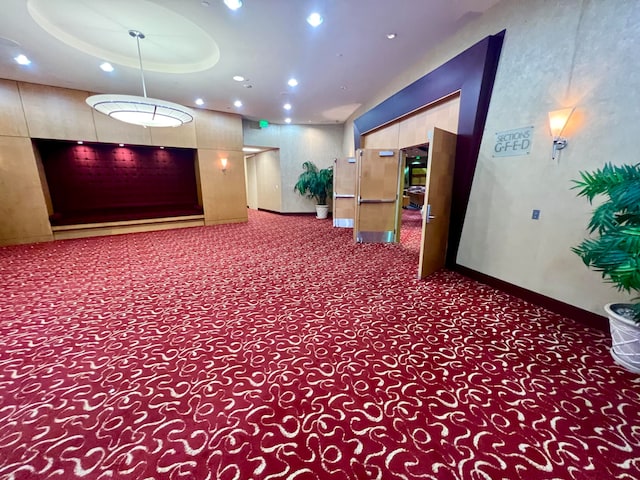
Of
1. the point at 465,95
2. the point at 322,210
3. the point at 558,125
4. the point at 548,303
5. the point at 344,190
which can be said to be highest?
the point at 465,95

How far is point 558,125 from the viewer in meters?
2.80

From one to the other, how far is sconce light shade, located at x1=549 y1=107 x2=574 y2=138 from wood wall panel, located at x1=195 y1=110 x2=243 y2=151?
8.18 metres

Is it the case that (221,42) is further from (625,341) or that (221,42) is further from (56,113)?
(625,341)

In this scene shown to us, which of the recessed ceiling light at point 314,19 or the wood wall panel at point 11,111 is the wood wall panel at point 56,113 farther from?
the recessed ceiling light at point 314,19

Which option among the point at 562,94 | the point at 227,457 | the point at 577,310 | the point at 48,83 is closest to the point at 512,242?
the point at 577,310

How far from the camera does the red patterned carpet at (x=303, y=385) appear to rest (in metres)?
1.43

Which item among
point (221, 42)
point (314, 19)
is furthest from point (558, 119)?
point (221, 42)

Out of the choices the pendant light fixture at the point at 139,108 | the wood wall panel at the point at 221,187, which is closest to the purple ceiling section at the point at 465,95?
the pendant light fixture at the point at 139,108

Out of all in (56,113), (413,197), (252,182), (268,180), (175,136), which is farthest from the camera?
(252,182)

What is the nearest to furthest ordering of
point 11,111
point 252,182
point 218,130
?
point 11,111, point 218,130, point 252,182

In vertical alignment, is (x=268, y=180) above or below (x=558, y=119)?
below

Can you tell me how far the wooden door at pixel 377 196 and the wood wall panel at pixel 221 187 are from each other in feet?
15.9

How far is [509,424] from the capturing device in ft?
5.38

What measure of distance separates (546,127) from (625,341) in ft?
7.73
